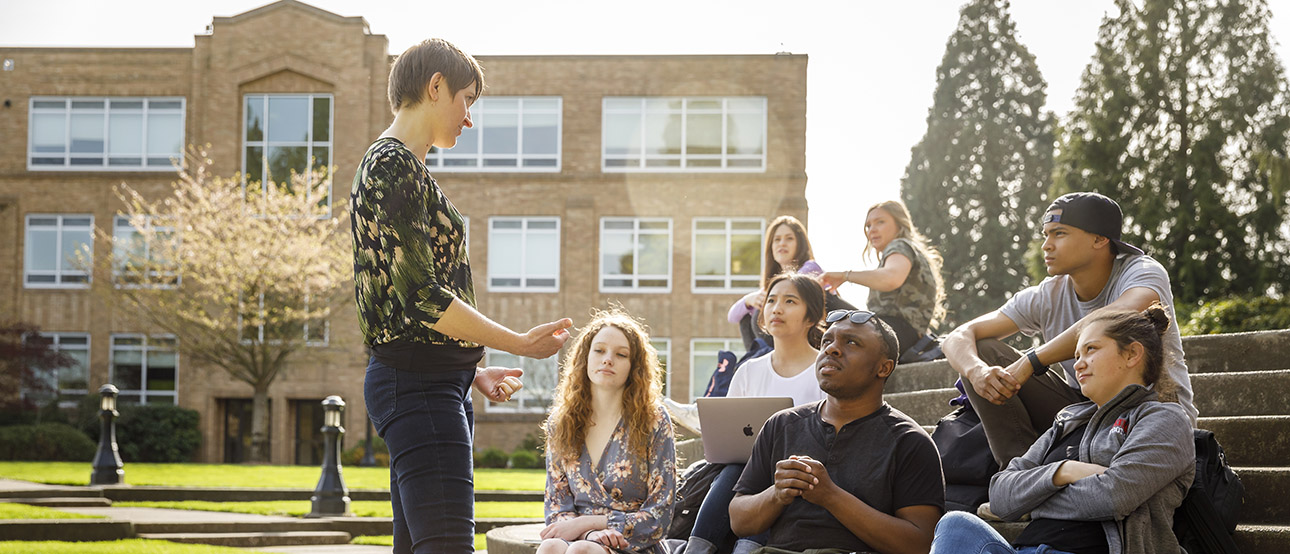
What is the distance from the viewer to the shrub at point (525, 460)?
26.7 meters

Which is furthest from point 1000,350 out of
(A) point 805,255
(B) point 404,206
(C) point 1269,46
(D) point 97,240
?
(C) point 1269,46

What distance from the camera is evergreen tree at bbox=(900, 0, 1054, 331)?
3603cm

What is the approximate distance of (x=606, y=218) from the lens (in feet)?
99.7

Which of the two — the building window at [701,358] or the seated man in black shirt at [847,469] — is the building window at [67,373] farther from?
the seated man in black shirt at [847,469]

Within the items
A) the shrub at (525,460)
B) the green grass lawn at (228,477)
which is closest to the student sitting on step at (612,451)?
the green grass lawn at (228,477)

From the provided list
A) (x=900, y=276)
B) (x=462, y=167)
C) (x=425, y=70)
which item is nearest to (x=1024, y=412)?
(x=900, y=276)

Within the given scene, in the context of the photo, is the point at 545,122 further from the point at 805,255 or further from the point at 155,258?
the point at 805,255

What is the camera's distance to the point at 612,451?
4.48 m

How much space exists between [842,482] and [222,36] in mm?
30190

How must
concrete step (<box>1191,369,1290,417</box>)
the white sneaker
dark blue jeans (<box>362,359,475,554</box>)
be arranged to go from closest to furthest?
1. dark blue jeans (<box>362,359,475,554</box>)
2. concrete step (<box>1191,369,1290,417</box>)
3. the white sneaker

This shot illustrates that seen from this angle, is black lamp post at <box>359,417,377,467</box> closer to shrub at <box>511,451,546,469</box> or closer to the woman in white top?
shrub at <box>511,451,546,469</box>

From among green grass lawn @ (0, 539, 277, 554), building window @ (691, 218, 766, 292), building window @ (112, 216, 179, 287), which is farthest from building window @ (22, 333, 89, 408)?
green grass lawn @ (0, 539, 277, 554)

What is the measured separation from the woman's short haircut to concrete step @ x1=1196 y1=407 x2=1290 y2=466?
4090 mm

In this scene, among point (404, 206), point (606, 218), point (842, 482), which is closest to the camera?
point (404, 206)
